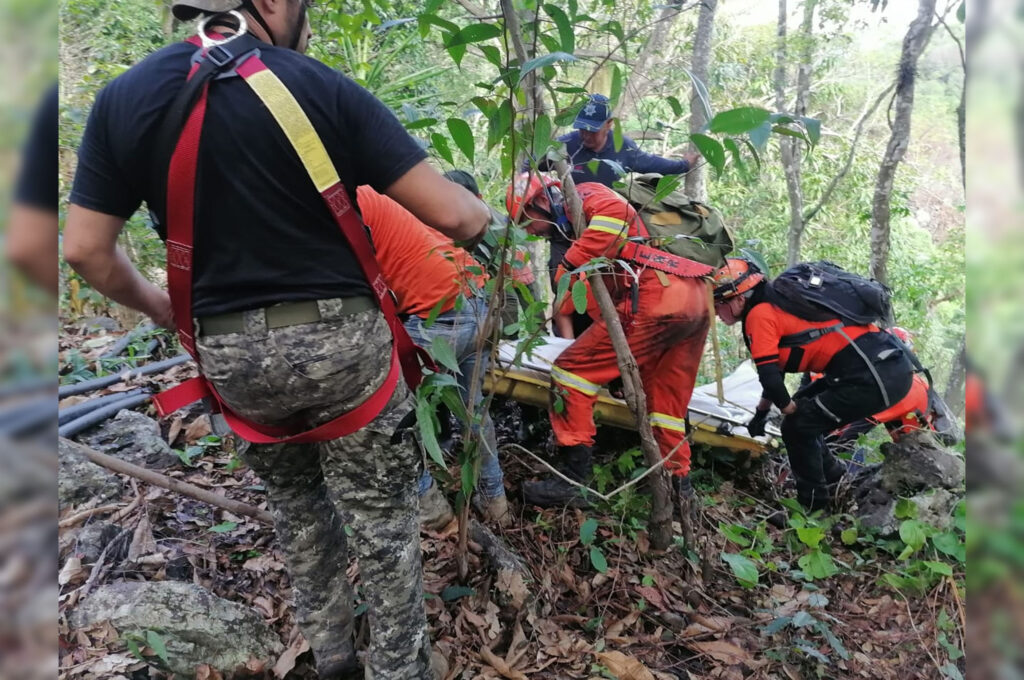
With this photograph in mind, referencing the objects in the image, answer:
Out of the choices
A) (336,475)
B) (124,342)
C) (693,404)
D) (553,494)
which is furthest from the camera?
(124,342)

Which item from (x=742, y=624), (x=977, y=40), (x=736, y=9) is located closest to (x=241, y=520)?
(x=742, y=624)

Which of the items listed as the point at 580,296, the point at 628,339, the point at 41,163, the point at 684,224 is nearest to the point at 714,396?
the point at 628,339

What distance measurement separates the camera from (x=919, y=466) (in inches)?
164

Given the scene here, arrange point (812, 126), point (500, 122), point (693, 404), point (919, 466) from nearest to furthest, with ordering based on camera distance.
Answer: point (812, 126) < point (500, 122) < point (919, 466) < point (693, 404)

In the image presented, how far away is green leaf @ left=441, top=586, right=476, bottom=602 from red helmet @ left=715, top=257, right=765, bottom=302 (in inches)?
105

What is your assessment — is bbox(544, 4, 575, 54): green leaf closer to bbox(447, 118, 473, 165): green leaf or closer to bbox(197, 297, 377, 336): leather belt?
bbox(447, 118, 473, 165): green leaf

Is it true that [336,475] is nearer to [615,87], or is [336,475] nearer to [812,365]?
[615,87]

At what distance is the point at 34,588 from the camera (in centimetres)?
41

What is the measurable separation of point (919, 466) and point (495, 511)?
279cm

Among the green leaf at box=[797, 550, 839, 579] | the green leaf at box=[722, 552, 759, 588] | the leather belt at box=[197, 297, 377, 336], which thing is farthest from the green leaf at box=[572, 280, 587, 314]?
the green leaf at box=[797, 550, 839, 579]

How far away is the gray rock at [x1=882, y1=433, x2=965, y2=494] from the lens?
4.07 metres

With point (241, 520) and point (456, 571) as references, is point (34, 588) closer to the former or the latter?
point (456, 571)

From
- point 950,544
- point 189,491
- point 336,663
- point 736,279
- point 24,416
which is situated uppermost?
point 24,416

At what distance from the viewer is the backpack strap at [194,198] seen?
5.50 ft
